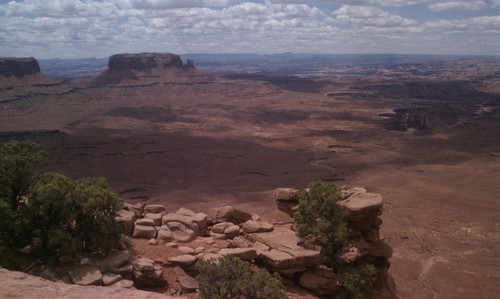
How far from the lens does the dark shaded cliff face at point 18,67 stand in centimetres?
10581

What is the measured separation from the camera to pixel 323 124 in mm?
90750

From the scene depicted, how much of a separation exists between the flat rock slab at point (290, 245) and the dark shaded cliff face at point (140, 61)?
425ft

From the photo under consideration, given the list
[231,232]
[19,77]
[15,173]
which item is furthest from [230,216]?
[19,77]

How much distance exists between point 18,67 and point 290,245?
11427 cm

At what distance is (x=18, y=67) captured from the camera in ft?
360

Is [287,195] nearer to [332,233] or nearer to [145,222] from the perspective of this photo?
[332,233]

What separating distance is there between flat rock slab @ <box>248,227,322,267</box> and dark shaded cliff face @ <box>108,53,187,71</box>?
130 meters

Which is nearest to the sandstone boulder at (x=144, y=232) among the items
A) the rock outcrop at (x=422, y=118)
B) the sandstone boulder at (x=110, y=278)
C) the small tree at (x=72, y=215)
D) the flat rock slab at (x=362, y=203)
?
the small tree at (x=72, y=215)

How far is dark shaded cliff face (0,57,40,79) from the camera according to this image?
4166 inches

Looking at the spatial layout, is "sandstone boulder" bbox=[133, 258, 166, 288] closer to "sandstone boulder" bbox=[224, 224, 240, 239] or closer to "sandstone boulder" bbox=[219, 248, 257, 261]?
"sandstone boulder" bbox=[219, 248, 257, 261]

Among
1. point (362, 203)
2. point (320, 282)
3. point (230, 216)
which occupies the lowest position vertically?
point (320, 282)

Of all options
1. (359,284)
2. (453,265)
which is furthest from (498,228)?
(359,284)

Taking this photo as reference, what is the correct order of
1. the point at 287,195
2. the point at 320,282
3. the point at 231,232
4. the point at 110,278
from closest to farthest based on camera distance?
the point at 110,278, the point at 320,282, the point at 231,232, the point at 287,195

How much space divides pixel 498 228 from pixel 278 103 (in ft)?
292
